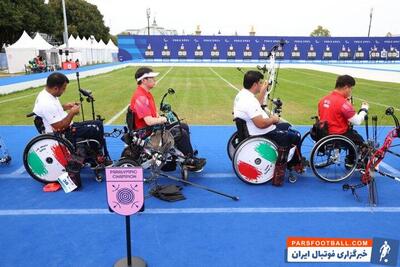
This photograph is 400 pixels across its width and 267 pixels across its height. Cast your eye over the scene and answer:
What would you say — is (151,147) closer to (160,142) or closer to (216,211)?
(160,142)

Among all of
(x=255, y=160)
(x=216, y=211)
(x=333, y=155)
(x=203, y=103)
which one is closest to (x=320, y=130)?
(x=333, y=155)

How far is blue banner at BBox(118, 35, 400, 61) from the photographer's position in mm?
51062

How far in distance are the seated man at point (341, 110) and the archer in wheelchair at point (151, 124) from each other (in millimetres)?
1901

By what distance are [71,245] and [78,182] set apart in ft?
4.61

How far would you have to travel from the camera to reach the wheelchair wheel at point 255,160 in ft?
15.0

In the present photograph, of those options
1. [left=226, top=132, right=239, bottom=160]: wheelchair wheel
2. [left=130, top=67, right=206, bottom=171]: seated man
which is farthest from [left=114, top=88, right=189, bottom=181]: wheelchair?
[left=226, top=132, right=239, bottom=160]: wheelchair wheel

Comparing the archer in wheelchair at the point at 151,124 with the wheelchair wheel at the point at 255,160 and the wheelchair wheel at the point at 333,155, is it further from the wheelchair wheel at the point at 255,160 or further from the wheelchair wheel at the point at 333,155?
the wheelchair wheel at the point at 333,155

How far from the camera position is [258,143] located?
4.59 m

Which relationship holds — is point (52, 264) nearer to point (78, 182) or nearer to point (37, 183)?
point (78, 182)

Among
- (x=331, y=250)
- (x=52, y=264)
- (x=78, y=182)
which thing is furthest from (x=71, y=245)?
(x=331, y=250)

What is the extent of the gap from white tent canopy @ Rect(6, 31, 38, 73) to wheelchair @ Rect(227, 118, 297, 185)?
2725 centimetres

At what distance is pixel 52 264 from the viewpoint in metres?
3.03

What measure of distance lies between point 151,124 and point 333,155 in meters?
2.58

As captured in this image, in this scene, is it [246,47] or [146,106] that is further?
[246,47]
